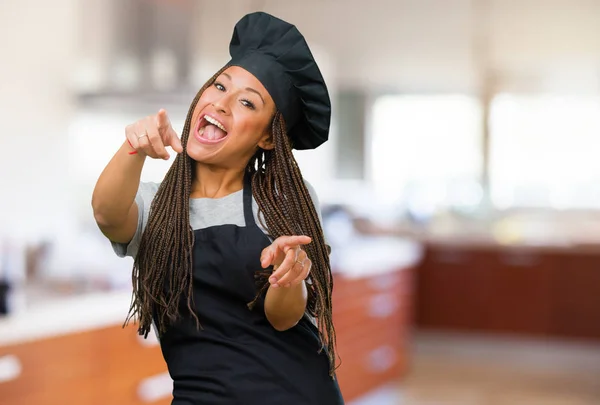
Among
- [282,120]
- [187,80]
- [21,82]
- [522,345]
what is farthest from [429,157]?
[282,120]

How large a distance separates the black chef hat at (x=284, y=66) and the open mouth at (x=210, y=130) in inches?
3.3

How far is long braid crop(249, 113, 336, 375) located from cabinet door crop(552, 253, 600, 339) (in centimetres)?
460

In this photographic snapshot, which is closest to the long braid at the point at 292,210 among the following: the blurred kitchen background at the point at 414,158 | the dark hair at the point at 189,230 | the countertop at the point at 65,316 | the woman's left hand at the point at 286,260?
the dark hair at the point at 189,230

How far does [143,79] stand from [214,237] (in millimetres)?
3030

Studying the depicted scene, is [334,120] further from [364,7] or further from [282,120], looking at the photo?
[282,120]

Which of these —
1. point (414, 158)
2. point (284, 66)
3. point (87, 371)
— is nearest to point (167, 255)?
point (284, 66)

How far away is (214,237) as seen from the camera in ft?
3.96

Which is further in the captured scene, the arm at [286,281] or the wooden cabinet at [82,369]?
the wooden cabinet at [82,369]

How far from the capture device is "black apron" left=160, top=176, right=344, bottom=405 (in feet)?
3.91

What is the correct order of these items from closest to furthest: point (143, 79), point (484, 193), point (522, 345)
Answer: point (143, 79) → point (522, 345) → point (484, 193)

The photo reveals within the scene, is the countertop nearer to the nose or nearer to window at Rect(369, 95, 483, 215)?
the nose

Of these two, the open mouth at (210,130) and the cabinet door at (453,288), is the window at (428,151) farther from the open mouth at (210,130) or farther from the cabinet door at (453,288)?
the open mouth at (210,130)

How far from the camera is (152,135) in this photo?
106 centimetres

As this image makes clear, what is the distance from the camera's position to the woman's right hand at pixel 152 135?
1.07 metres
